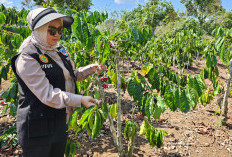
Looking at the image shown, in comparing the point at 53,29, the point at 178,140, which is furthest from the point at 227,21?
the point at 53,29

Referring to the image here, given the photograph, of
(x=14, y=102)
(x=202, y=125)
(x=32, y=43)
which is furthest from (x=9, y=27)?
(x=202, y=125)

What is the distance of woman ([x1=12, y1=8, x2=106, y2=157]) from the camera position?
1102mm

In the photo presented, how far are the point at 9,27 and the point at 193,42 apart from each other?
4094 mm

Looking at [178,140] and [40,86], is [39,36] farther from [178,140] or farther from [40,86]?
[178,140]

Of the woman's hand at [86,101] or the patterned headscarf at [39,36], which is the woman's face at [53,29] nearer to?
the patterned headscarf at [39,36]

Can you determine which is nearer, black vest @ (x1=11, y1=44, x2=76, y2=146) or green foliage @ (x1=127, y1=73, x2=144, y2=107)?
black vest @ (x1=11, y1=44, x2=76, y2=146)

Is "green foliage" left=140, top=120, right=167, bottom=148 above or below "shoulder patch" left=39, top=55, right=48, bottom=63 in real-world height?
below

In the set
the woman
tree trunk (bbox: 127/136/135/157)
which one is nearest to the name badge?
the woman

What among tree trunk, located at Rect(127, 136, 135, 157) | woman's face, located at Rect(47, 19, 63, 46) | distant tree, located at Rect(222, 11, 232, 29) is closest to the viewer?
woman's face, located at Rect(47, 19, 63, 46)

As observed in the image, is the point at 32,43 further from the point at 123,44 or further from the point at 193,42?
the point at 193,42

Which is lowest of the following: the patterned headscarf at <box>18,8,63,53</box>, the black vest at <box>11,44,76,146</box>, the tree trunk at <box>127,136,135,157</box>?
the tree trunk at <box>127,136,135,157</box>

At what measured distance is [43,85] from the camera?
3.61 ft

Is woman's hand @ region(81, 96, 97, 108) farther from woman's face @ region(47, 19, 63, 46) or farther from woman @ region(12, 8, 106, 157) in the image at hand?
woman's face @ region(47, 19, 63, 46)

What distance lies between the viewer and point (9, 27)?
2398mm
